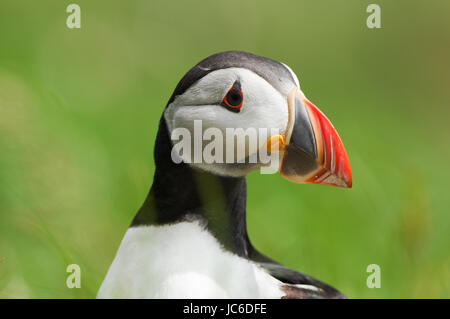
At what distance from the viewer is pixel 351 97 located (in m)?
5.23

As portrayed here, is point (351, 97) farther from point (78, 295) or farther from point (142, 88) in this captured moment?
point (78, 295)

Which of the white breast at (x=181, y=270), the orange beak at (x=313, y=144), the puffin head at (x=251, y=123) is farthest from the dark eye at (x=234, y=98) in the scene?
the white breast at (x=181, y=270)

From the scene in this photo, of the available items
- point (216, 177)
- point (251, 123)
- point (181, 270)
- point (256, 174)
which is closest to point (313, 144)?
point (251, 123)

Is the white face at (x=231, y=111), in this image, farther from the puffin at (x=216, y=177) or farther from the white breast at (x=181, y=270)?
the white breast at (x=181, y=270)

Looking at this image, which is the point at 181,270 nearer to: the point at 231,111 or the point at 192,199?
the point at 192,199

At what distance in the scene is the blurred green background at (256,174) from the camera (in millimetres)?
1909

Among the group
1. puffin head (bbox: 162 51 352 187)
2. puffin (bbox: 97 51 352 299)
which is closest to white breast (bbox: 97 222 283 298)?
puffin (bbox: 97 51 352 299)

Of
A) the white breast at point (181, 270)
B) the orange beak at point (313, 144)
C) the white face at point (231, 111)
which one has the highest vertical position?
the white face at point (231, 111)

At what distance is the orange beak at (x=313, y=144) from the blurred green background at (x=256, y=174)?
24cm

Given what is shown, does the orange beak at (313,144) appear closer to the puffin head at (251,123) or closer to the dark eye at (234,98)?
the puffin head at (251,123)

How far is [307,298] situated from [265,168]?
0.45 meters

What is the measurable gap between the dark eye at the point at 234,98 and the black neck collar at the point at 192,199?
0.23 meters

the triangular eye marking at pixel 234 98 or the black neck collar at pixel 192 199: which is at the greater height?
the triangular eye marking at pixel 234 98

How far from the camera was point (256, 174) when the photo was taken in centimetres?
442
